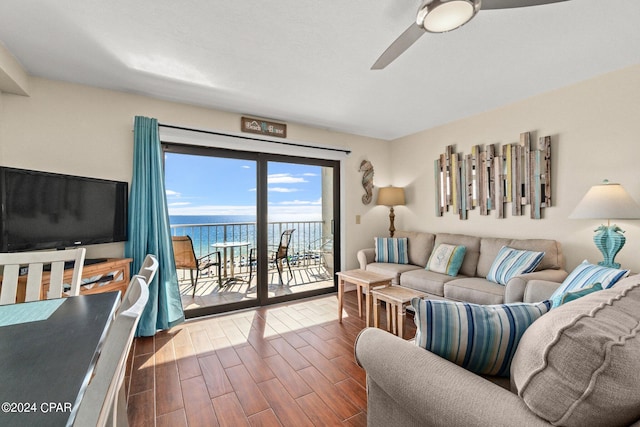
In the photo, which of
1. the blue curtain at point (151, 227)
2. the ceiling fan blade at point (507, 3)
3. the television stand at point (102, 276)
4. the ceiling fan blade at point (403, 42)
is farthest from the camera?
the blue curtain at point (151, 227)

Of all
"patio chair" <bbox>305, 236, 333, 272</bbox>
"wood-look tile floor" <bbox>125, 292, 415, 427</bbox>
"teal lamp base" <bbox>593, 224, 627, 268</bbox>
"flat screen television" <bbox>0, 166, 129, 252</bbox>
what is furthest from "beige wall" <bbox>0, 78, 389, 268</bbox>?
"teal lamp base" <bbox>593, 224, 627, 268</bbox>

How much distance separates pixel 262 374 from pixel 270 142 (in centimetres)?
265

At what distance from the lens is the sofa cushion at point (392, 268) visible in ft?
11.2

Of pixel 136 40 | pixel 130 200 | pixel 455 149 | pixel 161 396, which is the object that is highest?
pixel 136 40

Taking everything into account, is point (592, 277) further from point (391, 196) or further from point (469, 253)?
point (391, 196)

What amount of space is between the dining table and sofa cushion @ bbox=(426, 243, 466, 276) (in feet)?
10.3

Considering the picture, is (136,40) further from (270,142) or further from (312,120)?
(312,120)

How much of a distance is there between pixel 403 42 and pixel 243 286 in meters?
3.66

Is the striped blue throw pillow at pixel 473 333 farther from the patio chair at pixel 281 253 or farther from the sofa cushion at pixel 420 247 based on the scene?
the patio chair at pixel 281 253

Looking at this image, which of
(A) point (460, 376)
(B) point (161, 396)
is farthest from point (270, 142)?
(A) point (460, 376)

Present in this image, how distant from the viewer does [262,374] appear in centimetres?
209

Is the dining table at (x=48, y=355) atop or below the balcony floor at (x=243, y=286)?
atop

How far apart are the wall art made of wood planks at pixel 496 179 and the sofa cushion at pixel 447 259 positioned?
2.02ft

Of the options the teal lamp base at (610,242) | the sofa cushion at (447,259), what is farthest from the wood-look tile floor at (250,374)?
the teal lamp base at (610,242)
